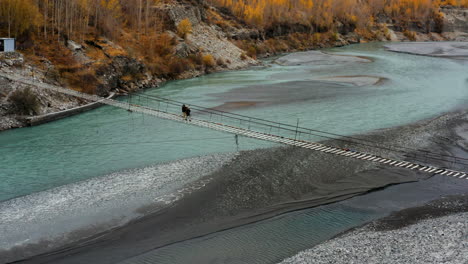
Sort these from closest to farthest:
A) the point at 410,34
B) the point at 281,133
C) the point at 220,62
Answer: the point at 281,133 < the point at 220,62 < the point at 410,34

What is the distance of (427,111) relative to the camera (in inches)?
1937

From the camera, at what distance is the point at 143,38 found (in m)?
77.0

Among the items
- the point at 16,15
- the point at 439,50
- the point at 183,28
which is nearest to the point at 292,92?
the point at 183,28

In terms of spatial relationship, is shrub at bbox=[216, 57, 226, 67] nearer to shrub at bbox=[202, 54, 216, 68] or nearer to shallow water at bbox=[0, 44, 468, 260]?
shrub at bbox=[202, 54, 216, 68]

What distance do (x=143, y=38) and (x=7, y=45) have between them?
29893 millimetres

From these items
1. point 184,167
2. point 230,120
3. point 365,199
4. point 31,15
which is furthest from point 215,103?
point 365,199

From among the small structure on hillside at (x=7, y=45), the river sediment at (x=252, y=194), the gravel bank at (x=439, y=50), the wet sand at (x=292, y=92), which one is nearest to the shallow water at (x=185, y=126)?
the wet sand at (x=292, y=92)

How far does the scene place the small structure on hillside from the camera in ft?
160

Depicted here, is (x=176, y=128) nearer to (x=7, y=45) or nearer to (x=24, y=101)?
(x=24, y=101)

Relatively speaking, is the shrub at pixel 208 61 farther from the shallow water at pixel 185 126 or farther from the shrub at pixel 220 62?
the shallow water at pixel 185 126

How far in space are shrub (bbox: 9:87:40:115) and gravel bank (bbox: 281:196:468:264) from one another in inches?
1307

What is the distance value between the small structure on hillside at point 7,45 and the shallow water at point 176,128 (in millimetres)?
11782

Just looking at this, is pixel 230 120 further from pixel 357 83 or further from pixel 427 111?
pixel 357 83

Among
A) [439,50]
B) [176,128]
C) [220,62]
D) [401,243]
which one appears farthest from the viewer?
[439,50]
